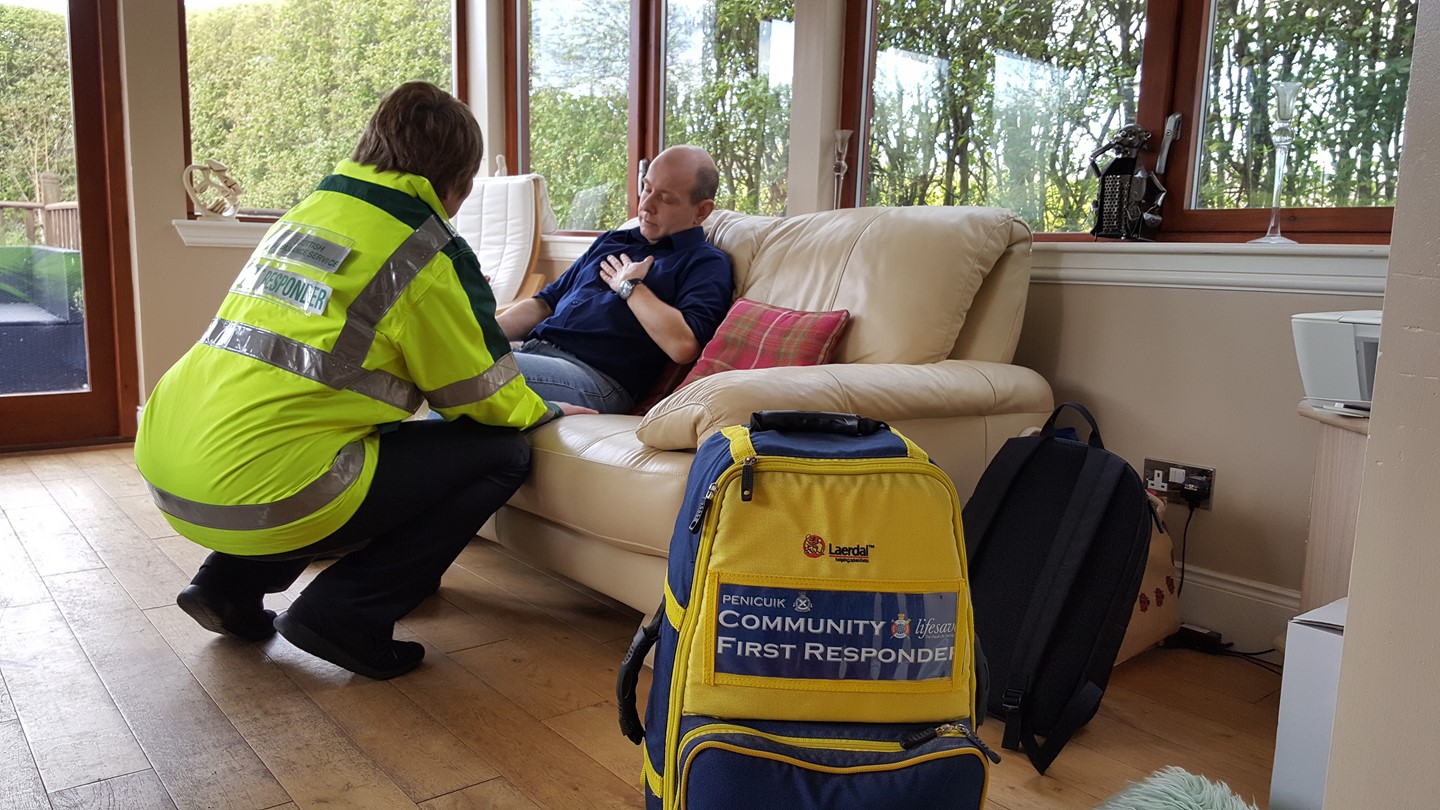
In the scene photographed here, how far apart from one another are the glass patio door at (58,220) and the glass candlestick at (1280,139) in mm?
3836

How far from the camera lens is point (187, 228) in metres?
3.96

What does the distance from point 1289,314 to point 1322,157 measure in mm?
365

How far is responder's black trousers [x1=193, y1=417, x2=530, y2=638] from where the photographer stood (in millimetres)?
1875

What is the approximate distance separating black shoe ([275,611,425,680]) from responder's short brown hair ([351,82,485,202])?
2.73ft

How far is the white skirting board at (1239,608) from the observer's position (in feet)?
6.93

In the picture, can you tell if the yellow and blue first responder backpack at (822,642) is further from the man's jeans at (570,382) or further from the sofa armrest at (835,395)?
the man's jeans at (570,382)

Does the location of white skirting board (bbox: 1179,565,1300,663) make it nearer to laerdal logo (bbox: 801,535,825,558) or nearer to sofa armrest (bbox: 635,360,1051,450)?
sofa armrest (bbox: 635,360,1051,450)

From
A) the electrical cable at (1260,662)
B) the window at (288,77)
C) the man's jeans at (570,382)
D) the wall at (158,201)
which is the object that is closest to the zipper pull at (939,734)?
the electrical cable at (1260,662)

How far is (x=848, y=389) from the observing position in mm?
1873

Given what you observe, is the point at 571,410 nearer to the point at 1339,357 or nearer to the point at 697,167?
the point at 697,167

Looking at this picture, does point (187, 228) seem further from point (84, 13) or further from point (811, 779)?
point (811, 779)

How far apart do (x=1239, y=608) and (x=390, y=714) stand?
5.52ft

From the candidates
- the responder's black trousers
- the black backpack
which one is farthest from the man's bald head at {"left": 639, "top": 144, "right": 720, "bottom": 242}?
the black backpack

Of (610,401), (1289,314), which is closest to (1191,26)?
(1289,314)
